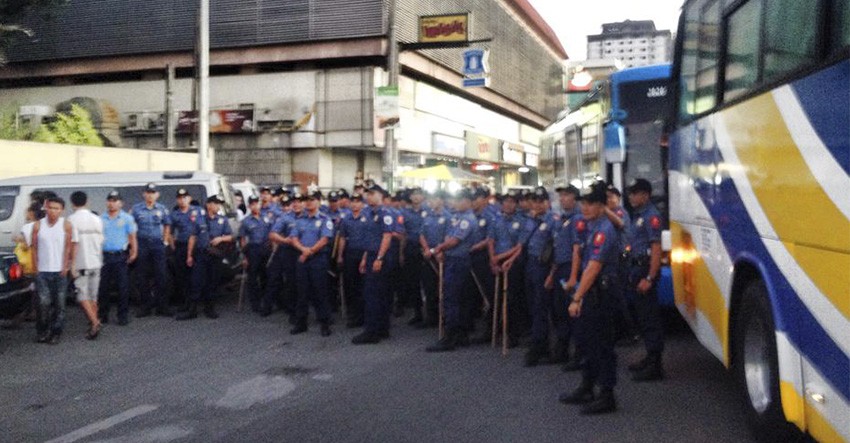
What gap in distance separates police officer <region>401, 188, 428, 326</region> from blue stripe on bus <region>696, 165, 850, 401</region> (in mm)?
6220

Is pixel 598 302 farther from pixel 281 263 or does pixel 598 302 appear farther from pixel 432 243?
pixel 281 263

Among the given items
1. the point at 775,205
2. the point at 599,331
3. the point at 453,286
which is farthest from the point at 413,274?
the point at 775,205

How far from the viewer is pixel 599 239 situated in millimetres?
6625

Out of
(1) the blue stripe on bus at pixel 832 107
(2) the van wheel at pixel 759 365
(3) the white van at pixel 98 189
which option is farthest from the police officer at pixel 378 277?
(1) the blue stripe on bus at pixel 832 107

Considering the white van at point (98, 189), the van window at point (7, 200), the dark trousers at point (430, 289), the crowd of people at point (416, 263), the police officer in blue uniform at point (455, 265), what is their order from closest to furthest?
the crowd of people at point (416, 263) < the police officer in blue uniform at point (455, 265) < the dark trousers at point (430, 289) < the white van at point (98, 189) < the van window at point (7, 200)

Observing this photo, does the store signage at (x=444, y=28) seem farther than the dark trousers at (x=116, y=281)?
Yes

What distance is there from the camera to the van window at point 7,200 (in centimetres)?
1388

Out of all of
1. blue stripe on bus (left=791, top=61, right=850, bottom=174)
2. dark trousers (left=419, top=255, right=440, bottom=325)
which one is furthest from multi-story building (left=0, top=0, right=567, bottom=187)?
blue stripe on bus (left=791, top=61, right=850, bottom=174)

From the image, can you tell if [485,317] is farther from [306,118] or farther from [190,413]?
[306,118]

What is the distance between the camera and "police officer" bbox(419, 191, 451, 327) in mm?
10891

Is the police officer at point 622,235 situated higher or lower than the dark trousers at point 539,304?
higher

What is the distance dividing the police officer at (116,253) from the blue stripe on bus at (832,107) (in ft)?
31.0

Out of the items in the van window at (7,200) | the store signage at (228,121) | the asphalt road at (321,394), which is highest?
the store signage at (228,121)

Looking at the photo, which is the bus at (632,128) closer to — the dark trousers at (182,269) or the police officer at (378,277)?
the police officer at (378,277)
